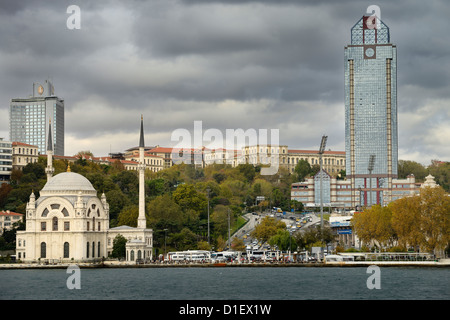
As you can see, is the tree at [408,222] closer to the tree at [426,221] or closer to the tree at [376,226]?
the tree at [426,221]

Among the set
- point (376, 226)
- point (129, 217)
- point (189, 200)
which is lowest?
point (376, 226)

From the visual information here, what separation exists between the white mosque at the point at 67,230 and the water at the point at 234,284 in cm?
1284

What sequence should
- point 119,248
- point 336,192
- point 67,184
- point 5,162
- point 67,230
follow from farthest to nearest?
point 336,192, point 5,162, point 67,184, point 67,230, point 119,248

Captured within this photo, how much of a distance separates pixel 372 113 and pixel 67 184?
272ft

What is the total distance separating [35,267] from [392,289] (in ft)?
155

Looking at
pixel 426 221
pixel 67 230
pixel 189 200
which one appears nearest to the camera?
pixel 426 221

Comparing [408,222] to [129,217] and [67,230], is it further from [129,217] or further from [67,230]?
[67,230]

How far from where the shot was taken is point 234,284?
2576 inches

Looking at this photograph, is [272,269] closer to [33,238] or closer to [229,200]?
[33,238]

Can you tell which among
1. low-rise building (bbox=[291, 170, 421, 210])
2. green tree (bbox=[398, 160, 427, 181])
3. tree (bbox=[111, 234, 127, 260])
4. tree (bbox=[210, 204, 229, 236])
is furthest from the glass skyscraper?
tree (bbox=[111, 234, 127, 260])

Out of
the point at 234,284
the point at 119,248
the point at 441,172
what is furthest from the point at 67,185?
the point at 441,172

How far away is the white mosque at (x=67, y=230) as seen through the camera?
323ft

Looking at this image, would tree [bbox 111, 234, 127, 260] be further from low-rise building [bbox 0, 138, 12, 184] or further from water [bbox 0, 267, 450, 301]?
low-rise building [bbox 0, 138, 12, 184]
